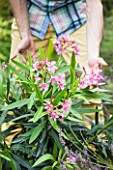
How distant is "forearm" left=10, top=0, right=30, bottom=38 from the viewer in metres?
2.94

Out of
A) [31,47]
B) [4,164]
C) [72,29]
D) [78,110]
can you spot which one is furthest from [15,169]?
[72,29]

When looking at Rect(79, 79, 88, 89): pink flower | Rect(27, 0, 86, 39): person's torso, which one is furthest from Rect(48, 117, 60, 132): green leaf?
Rect(27, 0, 86, 39): person's torso

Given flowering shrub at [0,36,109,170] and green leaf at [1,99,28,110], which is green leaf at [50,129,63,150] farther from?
green leaf at [1,99,28,110]

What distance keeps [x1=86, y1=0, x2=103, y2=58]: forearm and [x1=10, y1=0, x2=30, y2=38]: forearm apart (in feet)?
1.63

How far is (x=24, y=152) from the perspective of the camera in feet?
8.13

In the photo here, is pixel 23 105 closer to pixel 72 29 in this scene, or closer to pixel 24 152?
pixel 24 152

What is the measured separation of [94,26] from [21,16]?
57 cm

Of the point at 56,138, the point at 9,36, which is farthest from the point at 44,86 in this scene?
the point at 9,36

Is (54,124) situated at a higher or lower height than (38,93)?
lower

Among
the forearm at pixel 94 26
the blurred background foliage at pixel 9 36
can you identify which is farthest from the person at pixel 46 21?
the blurred background foliage at pixel 9 36

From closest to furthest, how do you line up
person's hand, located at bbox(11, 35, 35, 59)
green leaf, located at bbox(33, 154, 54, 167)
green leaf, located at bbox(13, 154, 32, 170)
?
green leaf, located at bbox(33, 154, 54, 167) → green leaf, located at bbox(13, 154, 32, 170) → person's hand, located at bbox(11, 35, 35, 59)

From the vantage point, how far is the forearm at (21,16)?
294cm

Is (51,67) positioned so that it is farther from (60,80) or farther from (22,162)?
(22,162)

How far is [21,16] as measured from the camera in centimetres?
297
